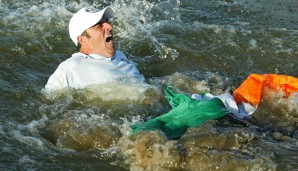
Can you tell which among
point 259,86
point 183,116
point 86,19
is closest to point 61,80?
point 86,19

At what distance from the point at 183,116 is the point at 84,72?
1375mm

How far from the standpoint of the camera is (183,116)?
17.3 ft

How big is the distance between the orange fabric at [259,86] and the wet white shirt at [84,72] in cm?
128

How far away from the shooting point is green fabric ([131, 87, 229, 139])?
16.7ft

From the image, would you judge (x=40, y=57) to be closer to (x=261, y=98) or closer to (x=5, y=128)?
(x=5, y=128)

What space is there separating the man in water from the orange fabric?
4.17 ft

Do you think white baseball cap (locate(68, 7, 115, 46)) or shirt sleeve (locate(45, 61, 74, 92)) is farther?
white baseball cap (locate(68, 7, 115, 46))

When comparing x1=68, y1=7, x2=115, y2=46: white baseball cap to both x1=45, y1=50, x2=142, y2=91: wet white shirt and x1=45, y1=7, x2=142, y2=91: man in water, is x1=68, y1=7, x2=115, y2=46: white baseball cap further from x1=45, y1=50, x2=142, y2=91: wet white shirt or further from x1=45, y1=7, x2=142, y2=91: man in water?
x1=45, y1=50, x2=142, y2=91: wet white shirt

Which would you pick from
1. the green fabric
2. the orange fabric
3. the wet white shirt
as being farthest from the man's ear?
the orange fabric

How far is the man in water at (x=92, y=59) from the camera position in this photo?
611 centimetres

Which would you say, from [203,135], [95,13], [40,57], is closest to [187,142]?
[203,135]

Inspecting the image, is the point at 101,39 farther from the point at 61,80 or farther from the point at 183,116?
the point at 183,116

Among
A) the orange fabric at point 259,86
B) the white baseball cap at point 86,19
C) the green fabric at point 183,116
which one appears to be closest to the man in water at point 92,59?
the white baseball cap at point 86,19

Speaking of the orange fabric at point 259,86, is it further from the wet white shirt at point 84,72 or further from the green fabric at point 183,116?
the wet white shirt at point 84,72
